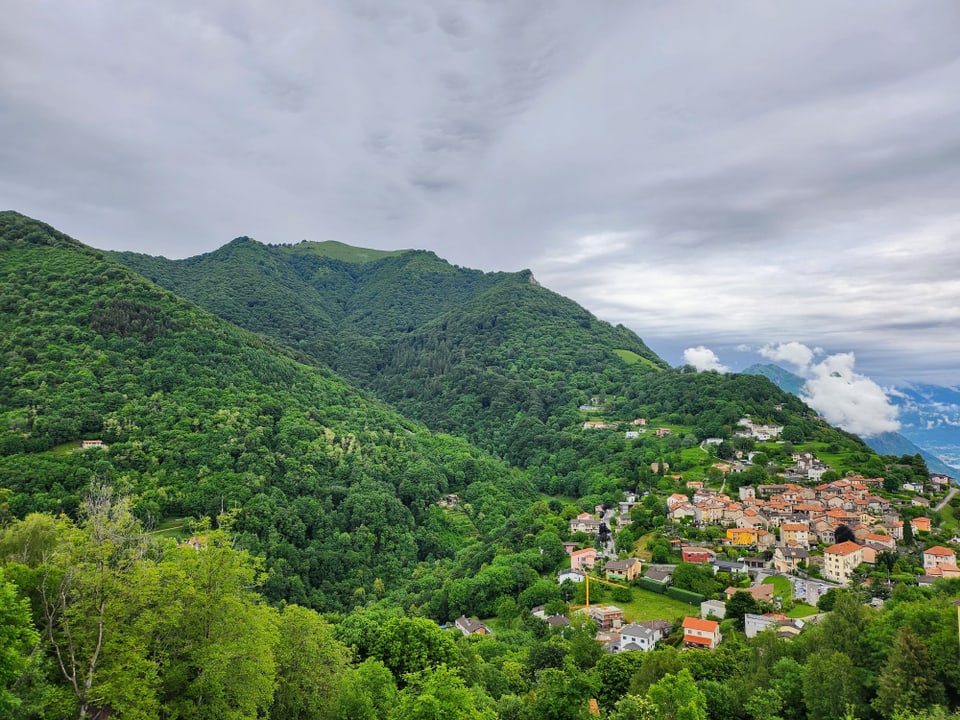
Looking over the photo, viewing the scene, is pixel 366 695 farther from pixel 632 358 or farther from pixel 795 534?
pixel 632 358

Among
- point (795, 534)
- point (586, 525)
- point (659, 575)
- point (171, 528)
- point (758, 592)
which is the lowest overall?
point (171, 528)

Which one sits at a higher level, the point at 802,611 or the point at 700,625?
the point at 802,611

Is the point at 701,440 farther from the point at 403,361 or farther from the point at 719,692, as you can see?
the point at 403,361

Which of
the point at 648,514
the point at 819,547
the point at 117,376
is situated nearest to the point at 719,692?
the point at 819,547

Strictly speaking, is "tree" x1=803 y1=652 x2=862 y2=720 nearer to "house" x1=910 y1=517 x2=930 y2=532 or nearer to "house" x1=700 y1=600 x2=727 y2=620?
"house" x1=700 y1=600 x2=727 y2=620

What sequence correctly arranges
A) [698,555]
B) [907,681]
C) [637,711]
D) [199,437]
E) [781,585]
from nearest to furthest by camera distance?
[637,711] → [907,681] → [781,585] → [698,555] → [199,437]

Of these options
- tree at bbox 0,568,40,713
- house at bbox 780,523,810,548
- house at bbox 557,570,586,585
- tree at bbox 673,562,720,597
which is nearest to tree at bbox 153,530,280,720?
tree at bbox 0,568,40,713

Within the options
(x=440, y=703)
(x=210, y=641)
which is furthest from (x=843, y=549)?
(x=210, y=641)
